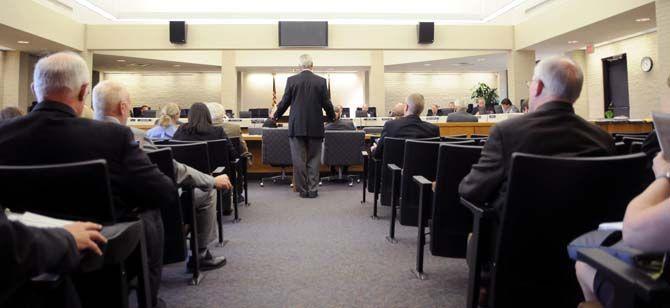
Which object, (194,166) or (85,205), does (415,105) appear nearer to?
(194,166)

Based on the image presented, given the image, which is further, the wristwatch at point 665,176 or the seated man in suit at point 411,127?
the seated man in suit at point 411,127

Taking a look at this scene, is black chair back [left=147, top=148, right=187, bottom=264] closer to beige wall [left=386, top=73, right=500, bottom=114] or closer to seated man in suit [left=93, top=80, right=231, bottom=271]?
seated man in suit [left=93, top=80, right=231, bottom=271]

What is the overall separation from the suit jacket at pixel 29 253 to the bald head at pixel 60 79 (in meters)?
0.63

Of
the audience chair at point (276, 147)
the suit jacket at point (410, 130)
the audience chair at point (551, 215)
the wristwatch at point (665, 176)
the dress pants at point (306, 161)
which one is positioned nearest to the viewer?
the wristwatch at point (665, 176)

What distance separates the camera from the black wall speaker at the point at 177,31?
10359mm

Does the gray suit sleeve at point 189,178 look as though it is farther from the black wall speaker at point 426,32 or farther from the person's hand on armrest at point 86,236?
the black wall speaker at point 426,32

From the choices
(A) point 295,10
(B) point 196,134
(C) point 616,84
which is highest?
(A) point 295,10

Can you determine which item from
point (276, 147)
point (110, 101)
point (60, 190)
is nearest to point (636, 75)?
point (276, 147)

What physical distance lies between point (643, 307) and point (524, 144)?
758 millimetres

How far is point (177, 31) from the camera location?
10398mm

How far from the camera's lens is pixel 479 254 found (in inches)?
62.2

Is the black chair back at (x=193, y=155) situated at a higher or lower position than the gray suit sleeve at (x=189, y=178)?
higher

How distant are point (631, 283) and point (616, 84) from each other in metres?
12.9

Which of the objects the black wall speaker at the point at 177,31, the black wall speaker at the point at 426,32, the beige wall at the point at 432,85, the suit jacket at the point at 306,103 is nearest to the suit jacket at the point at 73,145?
the suit jacket at the point at 306,103
